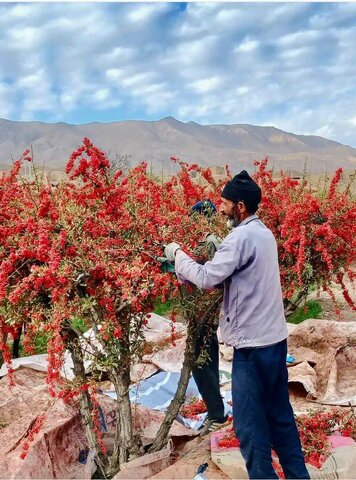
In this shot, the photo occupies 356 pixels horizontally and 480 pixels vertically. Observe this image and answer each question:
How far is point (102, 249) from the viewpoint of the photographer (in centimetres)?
392

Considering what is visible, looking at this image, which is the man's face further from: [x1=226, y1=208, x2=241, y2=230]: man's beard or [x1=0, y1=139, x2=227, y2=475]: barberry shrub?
[x1=0, y1=139, x2=227, y2=475]: barberry shrub

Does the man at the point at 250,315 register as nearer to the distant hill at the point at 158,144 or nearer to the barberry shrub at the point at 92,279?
the barberry shrub at the point at 92,279

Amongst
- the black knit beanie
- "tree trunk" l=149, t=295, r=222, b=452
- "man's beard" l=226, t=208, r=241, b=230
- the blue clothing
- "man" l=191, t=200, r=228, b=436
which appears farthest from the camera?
the blue clothing

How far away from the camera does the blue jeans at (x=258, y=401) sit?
379 cm

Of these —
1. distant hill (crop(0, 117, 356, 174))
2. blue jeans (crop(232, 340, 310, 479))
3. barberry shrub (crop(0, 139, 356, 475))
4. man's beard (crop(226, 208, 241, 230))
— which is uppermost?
distant hill (crop(0, 117, 356, 174))

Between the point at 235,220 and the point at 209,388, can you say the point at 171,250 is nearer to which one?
the point at 235,220

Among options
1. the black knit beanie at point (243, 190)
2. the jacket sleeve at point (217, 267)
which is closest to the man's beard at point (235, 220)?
the black knit beanie at point (243, 190)

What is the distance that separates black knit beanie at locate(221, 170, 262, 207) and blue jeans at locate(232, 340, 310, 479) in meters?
0.98

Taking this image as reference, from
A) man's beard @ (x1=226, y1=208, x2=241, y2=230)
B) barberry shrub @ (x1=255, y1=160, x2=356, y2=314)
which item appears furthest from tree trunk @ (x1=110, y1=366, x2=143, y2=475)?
barberry shrub @ (x1=255, y1=160, x2=356, y2=314)

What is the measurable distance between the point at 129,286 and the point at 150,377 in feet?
12.7

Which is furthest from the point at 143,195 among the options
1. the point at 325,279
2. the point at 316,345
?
the point at 316,345

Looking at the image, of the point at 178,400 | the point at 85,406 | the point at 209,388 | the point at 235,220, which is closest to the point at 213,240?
the point at 235,220

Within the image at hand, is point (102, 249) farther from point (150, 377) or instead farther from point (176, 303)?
point (150, 377)

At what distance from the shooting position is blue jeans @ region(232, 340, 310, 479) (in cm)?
379
